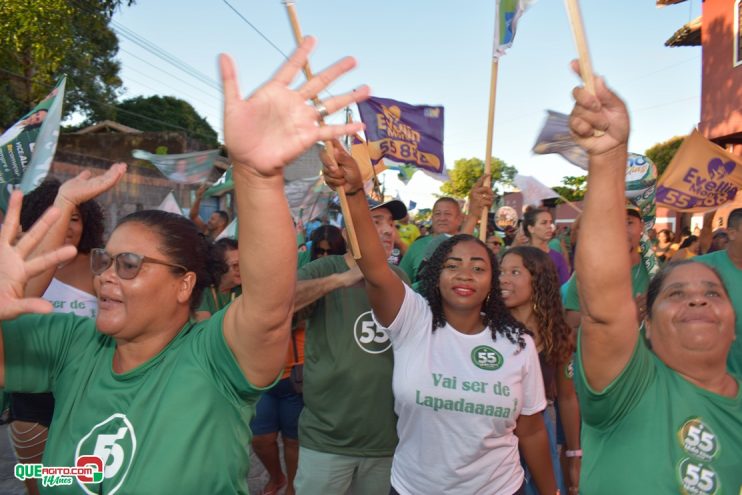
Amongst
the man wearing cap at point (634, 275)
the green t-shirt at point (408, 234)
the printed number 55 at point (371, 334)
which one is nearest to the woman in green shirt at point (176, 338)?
the printed number 55 at point (371, 334)

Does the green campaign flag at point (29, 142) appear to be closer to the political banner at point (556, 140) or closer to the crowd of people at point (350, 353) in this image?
the crowd of people at point (350, 353)

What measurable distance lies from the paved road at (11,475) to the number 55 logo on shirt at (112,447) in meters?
2.90

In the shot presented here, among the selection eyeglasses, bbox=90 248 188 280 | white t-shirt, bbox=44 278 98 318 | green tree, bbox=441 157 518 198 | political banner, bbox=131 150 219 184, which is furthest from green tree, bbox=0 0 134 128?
green tree, bbox=441 157 518 198

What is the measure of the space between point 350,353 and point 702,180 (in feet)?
17.4

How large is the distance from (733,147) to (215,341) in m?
16.1

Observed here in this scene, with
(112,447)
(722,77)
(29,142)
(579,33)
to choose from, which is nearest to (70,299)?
(29,142)

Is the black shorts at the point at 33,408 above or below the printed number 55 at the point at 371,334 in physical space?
below

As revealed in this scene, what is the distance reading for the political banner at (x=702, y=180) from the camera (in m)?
6.43

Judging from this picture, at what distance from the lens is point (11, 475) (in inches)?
167

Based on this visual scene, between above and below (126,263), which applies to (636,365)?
below

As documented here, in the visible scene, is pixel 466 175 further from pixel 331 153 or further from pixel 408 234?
pixel 331 153

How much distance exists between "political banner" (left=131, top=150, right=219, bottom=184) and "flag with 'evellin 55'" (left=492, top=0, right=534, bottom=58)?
18.2 feet

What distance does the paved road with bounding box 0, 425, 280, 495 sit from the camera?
401 centimetres

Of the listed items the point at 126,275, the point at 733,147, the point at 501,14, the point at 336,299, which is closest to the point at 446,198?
the point at 501,14
